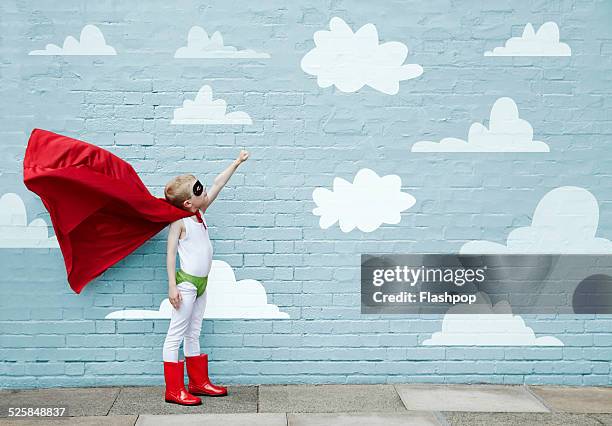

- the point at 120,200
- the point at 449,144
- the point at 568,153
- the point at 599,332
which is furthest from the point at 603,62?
the point at 120,200

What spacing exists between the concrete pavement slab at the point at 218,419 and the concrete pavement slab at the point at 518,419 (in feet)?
3.94

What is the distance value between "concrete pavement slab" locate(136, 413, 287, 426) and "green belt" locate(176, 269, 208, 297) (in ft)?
3.14

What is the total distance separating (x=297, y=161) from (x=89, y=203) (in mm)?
1654

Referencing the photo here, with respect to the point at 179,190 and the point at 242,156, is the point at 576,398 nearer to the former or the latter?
the point at 242,156

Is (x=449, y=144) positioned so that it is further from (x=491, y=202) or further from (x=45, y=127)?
(x=45, y=127)

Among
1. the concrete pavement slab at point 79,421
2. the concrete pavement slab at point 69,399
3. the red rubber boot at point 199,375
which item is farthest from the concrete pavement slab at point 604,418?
the concrete pavement slab at point 69,399

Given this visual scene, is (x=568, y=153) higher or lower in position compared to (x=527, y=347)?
higher

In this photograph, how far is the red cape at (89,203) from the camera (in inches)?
232

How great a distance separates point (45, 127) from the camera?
6.47m

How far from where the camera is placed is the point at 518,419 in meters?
5.65

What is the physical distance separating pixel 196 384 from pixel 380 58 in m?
2.95

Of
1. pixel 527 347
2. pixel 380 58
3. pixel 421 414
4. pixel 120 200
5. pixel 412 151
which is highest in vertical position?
pixel 380 58

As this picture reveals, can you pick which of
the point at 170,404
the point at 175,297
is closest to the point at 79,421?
the point at 170,404

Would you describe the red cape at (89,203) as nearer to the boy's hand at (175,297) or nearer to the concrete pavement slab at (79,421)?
the boy's hand at (175,297)
